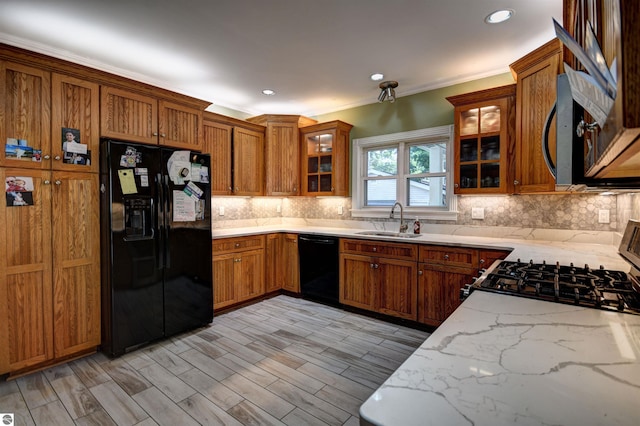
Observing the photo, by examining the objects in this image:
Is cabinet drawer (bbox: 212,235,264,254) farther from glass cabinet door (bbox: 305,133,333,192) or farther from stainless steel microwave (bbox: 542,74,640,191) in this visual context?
stainless steel microwave (bbox: 542,74,640,191)

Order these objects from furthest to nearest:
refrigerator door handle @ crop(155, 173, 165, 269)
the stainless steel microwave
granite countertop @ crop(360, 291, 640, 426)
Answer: refrigerator door handle @ crop(155, 173, 165, 269) → the stainless steel microwave → granite countertop @ crop(360, 291, 640, 426)

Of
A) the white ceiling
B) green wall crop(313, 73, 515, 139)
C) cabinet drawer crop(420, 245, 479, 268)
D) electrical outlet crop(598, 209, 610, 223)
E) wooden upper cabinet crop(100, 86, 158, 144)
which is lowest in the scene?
cabinet drawer crop(420, 245, 479, 268)

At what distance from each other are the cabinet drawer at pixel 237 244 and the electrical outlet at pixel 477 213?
2.47 m

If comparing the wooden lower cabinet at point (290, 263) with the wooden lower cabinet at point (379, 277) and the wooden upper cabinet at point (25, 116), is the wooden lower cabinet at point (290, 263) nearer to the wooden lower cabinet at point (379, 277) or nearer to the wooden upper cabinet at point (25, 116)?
the wooden lower cabinet at point (379, 277)

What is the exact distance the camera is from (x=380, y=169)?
4113 mm

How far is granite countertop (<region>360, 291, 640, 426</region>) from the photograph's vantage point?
526mm

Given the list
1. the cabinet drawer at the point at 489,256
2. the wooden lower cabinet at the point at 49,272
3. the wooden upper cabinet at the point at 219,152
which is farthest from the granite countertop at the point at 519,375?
the wooden upper cabinet at the point at 219,152

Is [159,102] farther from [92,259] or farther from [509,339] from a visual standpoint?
[509,339]

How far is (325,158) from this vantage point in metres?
4.22

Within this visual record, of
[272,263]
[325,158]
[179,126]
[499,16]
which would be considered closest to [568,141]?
[499,16]

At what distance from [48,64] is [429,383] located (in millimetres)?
3122

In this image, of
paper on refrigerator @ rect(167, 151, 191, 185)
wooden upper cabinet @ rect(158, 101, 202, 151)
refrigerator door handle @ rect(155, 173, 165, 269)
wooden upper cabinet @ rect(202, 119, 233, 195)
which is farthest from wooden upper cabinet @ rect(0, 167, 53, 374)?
wooden upper cabinet @ rect(202, 119, 233, 195)

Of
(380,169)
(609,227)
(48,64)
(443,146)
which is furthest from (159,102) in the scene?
(609,227)

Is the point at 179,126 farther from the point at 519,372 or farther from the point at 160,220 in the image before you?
the point at 519,372
